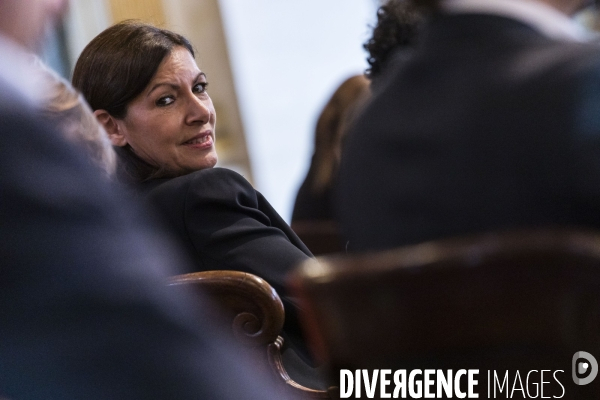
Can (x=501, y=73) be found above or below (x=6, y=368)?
above

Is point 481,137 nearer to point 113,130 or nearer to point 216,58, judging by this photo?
point 113,130

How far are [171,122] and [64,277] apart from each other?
4.94 ft

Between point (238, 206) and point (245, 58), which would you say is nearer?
point (238, 206)

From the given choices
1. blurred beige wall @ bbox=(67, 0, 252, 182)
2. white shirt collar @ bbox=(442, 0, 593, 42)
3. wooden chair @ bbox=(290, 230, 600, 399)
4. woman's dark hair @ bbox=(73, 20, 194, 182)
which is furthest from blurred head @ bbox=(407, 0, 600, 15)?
blurred beige wall @ bbox=(67, 0, 252, 182)

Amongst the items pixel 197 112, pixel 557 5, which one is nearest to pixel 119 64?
pixel 197 112

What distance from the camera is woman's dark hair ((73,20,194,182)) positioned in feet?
7.11

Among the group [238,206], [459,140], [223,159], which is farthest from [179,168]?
[223,159]

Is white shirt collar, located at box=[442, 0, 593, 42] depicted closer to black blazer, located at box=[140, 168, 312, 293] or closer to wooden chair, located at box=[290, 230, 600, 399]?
wooden chair, located at box=[290, 230, 600, 399]

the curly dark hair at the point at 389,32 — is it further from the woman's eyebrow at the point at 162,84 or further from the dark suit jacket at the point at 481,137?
the dark suit jacket at the point at 481,137

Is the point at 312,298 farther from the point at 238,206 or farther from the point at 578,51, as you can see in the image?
the point at 238,206

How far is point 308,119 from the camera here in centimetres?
612

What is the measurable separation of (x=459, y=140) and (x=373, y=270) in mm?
202

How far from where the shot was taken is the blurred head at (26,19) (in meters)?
0.83

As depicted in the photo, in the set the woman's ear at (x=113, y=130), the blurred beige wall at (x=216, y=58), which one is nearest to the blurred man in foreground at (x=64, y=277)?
the woman's ear at (x=113, y=130)
